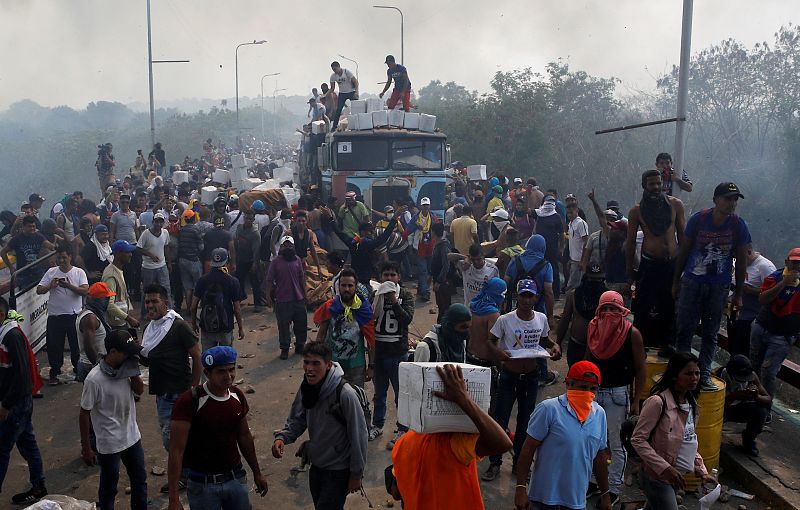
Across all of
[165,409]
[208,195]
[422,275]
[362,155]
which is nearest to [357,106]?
[362,155]

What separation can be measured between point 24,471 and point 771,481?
6598mm

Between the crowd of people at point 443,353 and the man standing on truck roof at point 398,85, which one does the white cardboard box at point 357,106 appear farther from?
the crowd of people at point 443,353

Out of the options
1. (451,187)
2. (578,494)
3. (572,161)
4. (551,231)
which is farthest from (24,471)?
(572,161)

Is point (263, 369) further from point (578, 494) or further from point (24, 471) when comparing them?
point (578, 494)

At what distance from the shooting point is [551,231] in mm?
11469

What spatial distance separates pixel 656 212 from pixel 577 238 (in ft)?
15.1

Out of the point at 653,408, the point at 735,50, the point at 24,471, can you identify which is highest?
the point at 735,50

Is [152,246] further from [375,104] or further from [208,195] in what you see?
[375,104]

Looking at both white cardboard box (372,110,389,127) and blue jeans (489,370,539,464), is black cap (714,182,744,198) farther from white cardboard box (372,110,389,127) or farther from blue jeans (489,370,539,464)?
white cardboard box (372,110,389,127)

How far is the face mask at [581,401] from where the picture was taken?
4.20 metres

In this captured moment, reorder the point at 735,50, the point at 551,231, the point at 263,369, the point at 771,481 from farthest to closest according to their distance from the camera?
the point at 735,50 < the point at 551,231 < the point at 263,369 < the point at 771,481

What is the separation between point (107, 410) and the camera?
5.19 m

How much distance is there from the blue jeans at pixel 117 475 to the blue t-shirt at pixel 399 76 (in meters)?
12.5

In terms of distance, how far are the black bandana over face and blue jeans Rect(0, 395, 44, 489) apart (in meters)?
5.51
